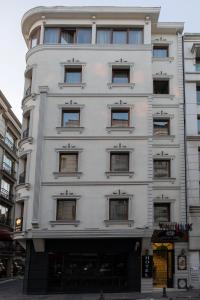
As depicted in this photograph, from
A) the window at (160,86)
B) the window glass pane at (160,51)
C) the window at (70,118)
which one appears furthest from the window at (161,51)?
the window at (70,118)

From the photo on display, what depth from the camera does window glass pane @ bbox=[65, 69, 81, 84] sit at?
108 feet

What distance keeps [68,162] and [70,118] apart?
3.37 metres

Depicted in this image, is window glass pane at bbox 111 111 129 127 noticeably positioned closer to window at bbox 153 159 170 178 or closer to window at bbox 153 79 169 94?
window at bbox 153 159 170 178

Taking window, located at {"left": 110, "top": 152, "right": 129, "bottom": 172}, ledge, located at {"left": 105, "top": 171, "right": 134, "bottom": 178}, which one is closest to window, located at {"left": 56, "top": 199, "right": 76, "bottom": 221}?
ledge, located at {"left": 105, "top": 171, "right": 134, "bottom": 178}

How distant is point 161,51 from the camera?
35844 mm

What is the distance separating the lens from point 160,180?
32.3 metres

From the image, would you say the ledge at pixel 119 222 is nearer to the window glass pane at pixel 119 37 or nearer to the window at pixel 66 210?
the window at pixel 66 210

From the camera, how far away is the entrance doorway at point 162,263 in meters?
31.1

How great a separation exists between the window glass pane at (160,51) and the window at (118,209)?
12853 millimetres

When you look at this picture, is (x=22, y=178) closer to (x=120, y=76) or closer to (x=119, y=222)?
(x=119, y=222)

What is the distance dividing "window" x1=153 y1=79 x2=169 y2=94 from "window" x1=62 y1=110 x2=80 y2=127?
6.93 meters

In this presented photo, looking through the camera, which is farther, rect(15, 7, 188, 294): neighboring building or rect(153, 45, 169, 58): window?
rect(153, 45, 169, 58): window

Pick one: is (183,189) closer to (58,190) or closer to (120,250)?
(120,250)

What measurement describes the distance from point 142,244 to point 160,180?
17.2 feet
